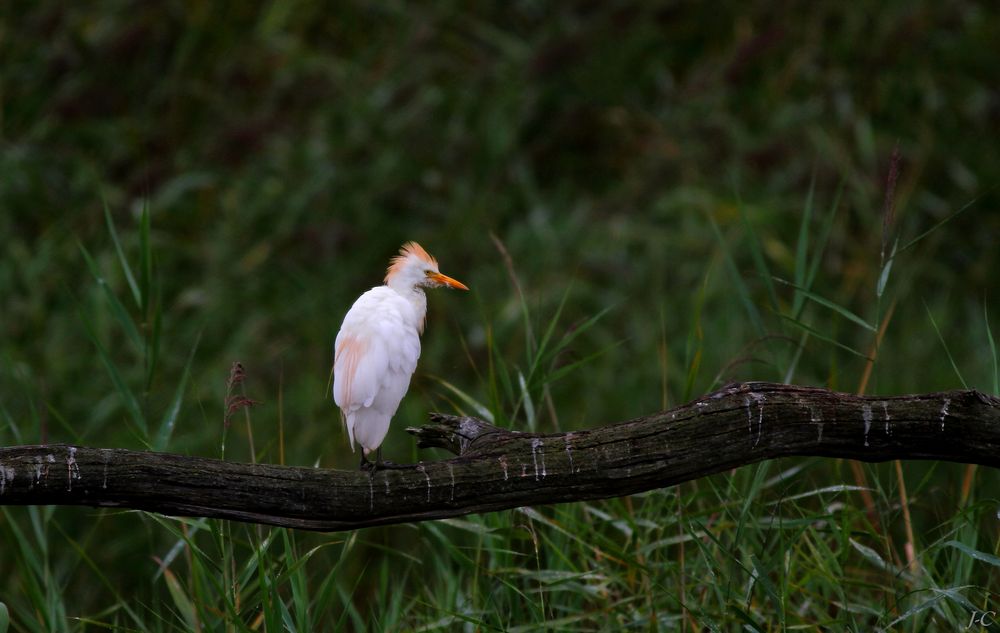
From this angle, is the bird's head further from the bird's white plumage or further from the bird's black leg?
the bird's black leg

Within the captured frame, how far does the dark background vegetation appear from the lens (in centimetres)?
476

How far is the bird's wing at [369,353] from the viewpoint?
83.4 inches

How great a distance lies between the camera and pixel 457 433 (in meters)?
2.01

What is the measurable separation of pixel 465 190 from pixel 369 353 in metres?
3.90

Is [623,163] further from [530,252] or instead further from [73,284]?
[73,284]

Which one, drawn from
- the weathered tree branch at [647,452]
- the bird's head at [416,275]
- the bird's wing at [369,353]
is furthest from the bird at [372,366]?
the weathered tree branch at [647,452]

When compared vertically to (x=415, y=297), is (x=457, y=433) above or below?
below

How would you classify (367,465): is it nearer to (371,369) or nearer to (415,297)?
(371,369)

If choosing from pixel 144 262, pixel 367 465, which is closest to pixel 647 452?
pixel 367 465

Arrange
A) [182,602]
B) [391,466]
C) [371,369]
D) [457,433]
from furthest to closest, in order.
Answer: [182,602] < [371,369] < [457,433] < [391,466]

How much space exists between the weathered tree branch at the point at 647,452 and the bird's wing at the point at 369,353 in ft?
0.86

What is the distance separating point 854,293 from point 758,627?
3639 mm

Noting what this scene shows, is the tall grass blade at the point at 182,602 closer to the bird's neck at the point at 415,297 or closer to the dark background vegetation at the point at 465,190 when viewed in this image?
the bird's neck at the point at 415,297

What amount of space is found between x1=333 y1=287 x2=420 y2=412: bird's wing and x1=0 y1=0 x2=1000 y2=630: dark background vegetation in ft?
5.41
